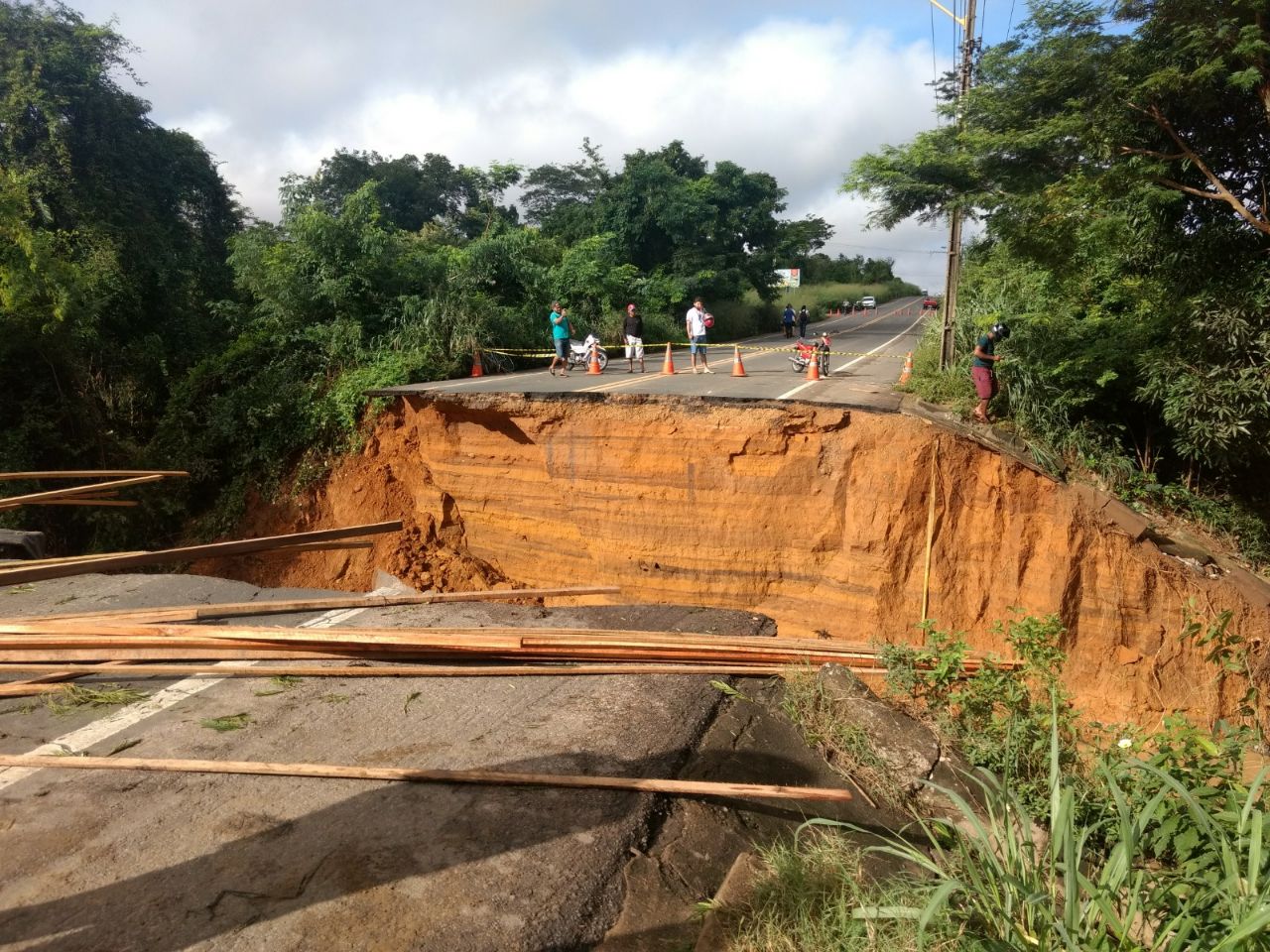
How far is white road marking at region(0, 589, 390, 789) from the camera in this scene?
357cm

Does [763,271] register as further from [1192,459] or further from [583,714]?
[583,714]

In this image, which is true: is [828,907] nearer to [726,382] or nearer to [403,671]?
[403,671]

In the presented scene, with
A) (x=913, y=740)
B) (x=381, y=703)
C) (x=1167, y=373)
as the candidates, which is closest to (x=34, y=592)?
(x=381, y=703)

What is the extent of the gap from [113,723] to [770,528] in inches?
337

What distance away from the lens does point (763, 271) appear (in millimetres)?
34469

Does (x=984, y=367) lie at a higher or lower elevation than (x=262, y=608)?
higher

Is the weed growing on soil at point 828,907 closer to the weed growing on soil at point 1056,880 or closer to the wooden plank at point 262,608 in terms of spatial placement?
the weed growing on soil at point 1056,880

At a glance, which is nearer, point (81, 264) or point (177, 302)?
point (81, 264)

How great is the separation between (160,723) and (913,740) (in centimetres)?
388

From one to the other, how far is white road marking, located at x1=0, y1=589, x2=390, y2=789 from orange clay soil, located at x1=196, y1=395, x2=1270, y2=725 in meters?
7.85

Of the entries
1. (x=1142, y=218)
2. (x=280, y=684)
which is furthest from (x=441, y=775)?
(x=1142, y=218)

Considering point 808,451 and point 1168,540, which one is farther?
point 808,451

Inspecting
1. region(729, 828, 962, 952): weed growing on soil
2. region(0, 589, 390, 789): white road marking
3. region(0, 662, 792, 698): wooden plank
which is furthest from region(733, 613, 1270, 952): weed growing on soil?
region(0, 589, 390, 789): white road marking

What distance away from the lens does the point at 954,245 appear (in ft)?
43.1
